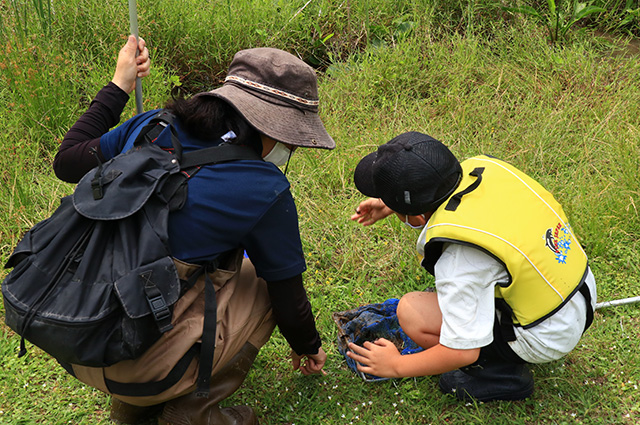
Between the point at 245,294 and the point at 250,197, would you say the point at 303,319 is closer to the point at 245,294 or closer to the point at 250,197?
the point at 245,294

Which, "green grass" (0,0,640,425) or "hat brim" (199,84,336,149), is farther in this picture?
"green grass" (0,0,640,425)

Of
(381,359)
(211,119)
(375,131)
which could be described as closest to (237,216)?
(211,119)

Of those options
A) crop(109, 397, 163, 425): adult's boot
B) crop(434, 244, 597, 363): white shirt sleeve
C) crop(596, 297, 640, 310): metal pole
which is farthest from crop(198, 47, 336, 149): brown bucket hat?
crop(596, 297, 640, 310): metal pole

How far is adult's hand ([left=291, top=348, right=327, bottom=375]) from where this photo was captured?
237 centimetres

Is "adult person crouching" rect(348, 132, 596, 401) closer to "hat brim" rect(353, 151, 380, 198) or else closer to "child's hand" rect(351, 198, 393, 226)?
"hat brim" rect(353, 151, 380, 198)

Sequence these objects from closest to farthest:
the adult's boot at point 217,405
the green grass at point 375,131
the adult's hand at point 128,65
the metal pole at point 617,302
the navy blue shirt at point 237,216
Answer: the navy blue shirt at point 237,216 → the adult's boot at point 217,405 → the adult's hand at point 128,65 → the green grass at point 375,131 → the metal pole at point 617,302

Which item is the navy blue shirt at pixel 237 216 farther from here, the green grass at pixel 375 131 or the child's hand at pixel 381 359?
the green grass at pixel 375 131

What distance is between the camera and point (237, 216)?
188 centimetres

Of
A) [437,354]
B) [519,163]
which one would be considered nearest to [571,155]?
[519,163]

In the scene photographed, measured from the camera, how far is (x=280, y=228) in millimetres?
1964

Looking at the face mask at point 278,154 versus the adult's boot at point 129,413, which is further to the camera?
the adult's boot at point 129,413

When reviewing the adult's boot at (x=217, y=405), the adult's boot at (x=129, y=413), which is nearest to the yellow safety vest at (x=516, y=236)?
the adult's boot at (x=217, y=405)

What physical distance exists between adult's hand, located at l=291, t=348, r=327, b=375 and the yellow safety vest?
56 cm

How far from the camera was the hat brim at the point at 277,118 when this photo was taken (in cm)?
193
